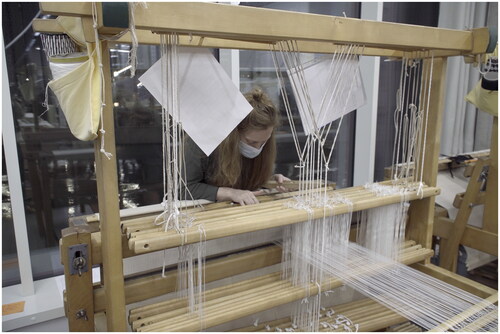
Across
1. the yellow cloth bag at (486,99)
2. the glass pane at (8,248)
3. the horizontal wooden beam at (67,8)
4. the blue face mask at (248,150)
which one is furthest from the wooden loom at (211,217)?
the glass pane at (8,248)

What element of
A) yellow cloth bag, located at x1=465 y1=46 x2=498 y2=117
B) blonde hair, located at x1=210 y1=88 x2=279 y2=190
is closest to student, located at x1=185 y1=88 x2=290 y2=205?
blonde hair, located at x1=210 y1=88 x2=279 y2=190

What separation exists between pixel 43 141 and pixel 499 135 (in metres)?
1.90

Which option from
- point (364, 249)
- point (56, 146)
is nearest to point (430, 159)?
point (364, 249)

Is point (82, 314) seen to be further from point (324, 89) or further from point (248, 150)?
point (324, 89)

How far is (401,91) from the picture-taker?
1.06 metres

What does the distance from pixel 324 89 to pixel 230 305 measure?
58 cm

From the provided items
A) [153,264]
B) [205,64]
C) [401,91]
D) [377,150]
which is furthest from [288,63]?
[377,150]

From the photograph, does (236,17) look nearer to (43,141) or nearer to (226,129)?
(226,129)

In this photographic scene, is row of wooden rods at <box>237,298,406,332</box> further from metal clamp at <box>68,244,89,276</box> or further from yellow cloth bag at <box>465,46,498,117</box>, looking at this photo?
yellow cloth bag at <box>465,46,498,117</box>

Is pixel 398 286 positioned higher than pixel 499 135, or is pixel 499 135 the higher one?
pixel 499 135

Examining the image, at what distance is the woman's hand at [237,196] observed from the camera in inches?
38.4

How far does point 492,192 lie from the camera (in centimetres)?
162

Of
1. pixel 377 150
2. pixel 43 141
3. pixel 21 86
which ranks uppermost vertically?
pixel 21 86

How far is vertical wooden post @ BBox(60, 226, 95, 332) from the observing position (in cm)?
76
